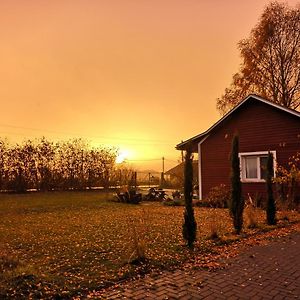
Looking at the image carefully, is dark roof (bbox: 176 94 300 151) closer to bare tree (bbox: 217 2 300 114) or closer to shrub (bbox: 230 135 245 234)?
shrub (bbox: 230 135 245 234)

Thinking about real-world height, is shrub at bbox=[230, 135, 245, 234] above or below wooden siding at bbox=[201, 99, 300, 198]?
below

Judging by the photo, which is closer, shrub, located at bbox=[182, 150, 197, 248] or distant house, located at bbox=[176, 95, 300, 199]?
shrub, located at bbox=[182, 150, 197, 248]

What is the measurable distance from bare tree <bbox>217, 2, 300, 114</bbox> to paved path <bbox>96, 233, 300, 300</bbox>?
24751 millimetres

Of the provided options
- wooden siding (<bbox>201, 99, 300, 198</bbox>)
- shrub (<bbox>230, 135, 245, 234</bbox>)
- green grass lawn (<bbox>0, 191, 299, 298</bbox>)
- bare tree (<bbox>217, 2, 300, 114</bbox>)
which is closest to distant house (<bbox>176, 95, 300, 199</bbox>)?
wooden siding (<bbox>201, 99, 300, 198</bbox>)

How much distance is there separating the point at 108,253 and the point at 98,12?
790cm

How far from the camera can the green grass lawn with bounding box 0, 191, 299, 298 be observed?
17.9 feet

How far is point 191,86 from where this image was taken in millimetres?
16750

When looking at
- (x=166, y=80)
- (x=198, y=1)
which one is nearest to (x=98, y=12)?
(x=198, y=1)

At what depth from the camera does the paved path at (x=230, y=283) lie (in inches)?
198

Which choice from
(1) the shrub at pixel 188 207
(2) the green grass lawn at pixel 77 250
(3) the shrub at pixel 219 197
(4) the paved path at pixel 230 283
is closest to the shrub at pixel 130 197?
(3) the shrub at pixel 219 197

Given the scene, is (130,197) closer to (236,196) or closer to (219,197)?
(219,197)

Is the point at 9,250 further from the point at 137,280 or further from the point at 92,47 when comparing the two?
the point at 92,47

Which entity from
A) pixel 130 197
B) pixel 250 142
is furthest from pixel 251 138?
pixel 130 197

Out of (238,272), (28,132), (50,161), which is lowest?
(238,272)
